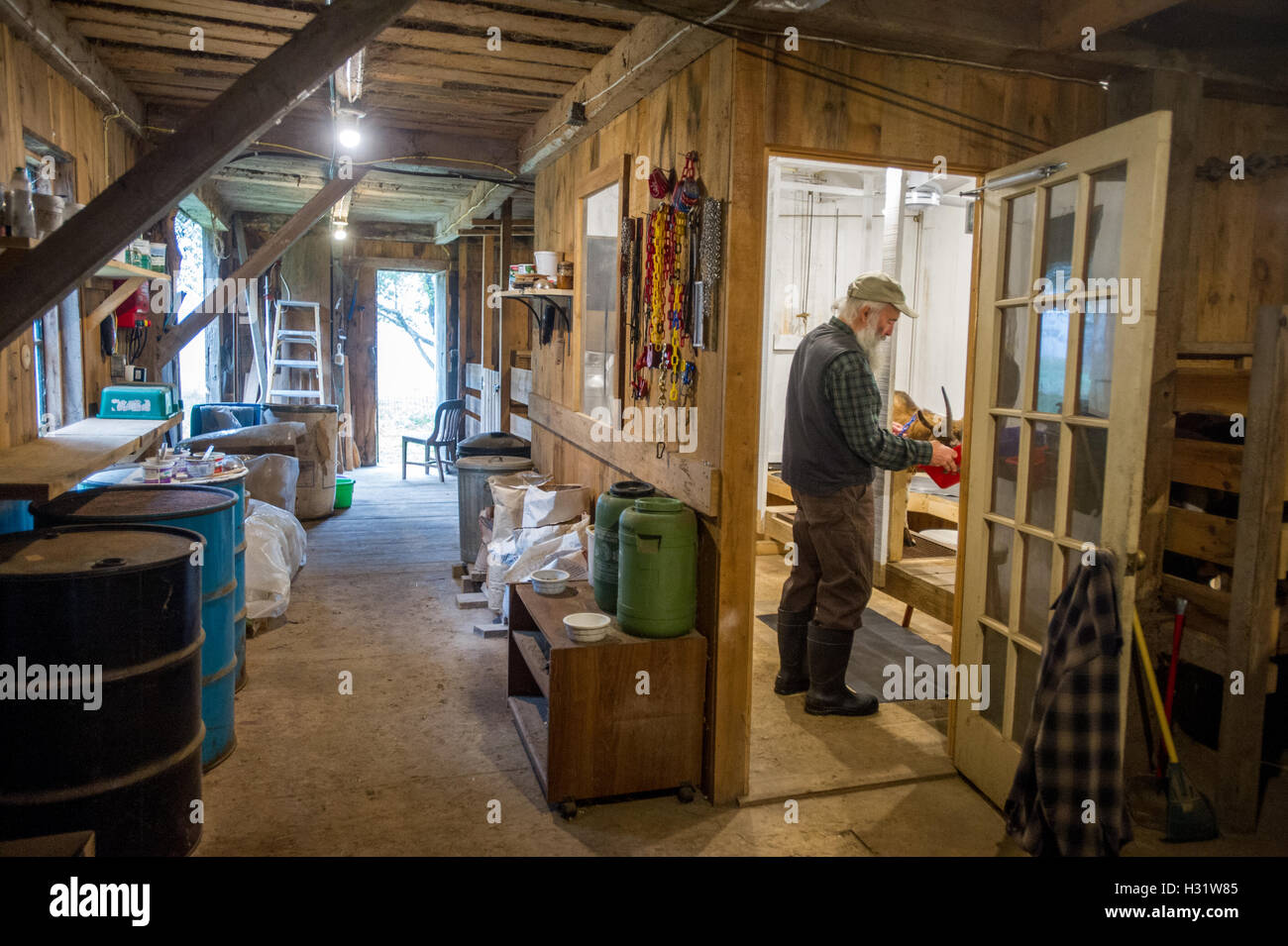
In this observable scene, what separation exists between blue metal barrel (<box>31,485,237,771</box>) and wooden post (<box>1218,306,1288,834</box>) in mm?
3460

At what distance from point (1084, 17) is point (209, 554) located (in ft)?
11.5

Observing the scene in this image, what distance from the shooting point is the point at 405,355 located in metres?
16.0

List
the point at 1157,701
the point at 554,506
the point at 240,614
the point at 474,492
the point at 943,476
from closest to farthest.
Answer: the point at 1157,701 < the point at 240,614 < the point at 554,506 < the point at 943,476 < the point at 474,492

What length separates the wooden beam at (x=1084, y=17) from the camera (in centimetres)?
288

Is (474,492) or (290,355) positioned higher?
(290,355)

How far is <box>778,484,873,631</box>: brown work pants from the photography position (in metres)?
3.79

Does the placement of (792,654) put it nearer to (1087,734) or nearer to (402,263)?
(1087,734)

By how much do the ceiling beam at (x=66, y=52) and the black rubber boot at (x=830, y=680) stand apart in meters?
3.76

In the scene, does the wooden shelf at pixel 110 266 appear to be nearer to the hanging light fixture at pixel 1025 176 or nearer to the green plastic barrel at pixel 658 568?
the green plastic barrel at pixel 658 568

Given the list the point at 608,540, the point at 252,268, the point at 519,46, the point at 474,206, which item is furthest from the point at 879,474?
the point at 252,268

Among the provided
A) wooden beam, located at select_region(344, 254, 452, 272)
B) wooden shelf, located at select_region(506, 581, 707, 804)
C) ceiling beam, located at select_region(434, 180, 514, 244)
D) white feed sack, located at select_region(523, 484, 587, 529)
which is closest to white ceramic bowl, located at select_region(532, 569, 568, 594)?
wooden shelf, located at select_region(506, 581, 707, 804)

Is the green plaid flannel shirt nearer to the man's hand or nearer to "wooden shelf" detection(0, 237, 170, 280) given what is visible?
the man's hand

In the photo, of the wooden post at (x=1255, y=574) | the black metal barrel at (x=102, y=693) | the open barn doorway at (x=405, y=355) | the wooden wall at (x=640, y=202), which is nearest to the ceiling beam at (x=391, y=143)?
the wooden wall at (x=640, y=202)
